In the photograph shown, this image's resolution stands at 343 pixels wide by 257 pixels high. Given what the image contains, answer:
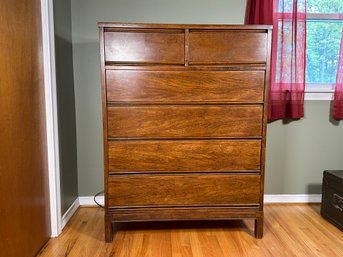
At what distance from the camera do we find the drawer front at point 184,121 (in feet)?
5.82

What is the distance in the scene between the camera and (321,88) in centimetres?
247

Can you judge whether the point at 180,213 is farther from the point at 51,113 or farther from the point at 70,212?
the point at 51,113

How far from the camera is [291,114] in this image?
7.73 feet

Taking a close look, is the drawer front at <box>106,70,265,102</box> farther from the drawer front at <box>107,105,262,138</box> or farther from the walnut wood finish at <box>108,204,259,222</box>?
the walnut wood finish at <box>108,204,259,222</box>

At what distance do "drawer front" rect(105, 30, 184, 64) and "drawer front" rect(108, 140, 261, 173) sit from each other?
50 cm

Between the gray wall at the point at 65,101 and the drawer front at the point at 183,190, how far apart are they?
53cm

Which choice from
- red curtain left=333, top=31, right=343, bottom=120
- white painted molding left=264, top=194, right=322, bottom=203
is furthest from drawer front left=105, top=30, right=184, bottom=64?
white painted molding left=264, top=194, right=322, bottom=203

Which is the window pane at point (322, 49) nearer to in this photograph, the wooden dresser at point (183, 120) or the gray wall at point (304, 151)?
the gray wall at point (304, 151)

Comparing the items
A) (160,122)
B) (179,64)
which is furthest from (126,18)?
(160,122)

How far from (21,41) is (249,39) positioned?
1.29 meters

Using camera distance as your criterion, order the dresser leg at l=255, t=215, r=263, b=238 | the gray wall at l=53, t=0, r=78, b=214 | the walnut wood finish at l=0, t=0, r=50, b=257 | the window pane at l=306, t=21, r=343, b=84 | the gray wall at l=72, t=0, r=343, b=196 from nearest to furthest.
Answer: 1. the walnut wood finish at l=0, t=0, r=50, b=257
2. the dresser leg at l=255, t=215, r=263, b=238
3. the gray wall at l=53, t=0, r=78, b=214
4. the gray wall at l=72, t=0, r=343, b=196
5. the window pane at l=306, t=21, r=343, b=84

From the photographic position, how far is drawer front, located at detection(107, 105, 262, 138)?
1.77 metres

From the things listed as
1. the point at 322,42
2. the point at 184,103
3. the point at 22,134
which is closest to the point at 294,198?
the point at 322,42

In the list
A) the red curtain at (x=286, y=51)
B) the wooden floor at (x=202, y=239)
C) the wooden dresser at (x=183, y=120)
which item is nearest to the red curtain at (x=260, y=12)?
the red curtain at (x=286, y=51)
